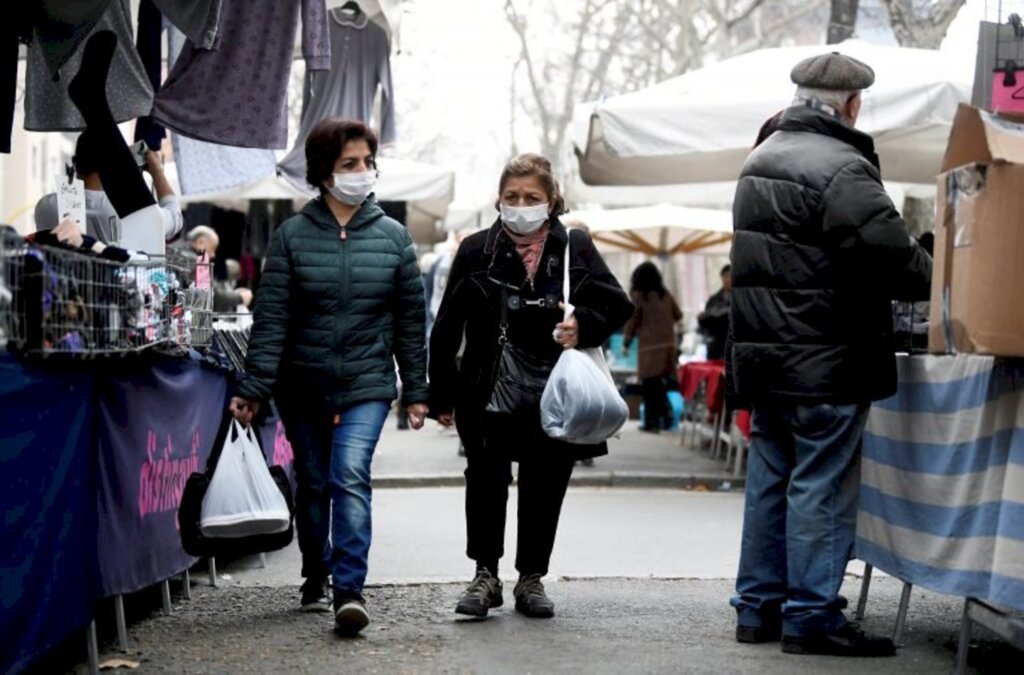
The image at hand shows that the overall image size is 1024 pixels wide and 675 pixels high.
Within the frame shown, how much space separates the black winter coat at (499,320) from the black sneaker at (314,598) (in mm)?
911

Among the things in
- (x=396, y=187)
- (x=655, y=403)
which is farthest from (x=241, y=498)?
(x=655, y=403)

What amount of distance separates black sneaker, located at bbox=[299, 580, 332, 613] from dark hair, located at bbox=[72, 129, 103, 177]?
2004 mm

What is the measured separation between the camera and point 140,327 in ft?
18.3

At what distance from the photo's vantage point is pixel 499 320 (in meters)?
6.67

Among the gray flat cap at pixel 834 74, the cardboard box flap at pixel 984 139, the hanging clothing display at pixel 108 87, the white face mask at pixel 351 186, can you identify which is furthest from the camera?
the hanging clothing display at pixel 108 87

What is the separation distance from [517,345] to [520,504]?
Answer: 2.27 ft

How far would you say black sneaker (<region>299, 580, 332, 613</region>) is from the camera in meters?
6.84

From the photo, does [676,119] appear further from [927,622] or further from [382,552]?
[927,622]

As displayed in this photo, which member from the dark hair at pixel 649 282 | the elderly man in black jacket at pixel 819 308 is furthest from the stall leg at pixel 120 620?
the dark hair at pixel 649 282

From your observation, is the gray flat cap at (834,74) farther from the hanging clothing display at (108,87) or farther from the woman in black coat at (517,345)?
the hanging clothing display at (108,87)

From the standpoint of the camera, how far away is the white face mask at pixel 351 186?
6.49 meters

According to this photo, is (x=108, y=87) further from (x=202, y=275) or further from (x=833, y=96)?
(x=833, y=96)

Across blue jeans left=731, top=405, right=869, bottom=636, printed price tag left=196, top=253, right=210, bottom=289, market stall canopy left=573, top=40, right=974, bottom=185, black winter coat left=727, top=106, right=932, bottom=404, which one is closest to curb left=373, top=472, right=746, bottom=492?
market stall canopy left=573, top=40, right=974, bottom=185

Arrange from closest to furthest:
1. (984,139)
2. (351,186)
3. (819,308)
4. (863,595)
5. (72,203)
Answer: (984,139) → (819,308) → (72,203) → (351,186) → (863,595)
